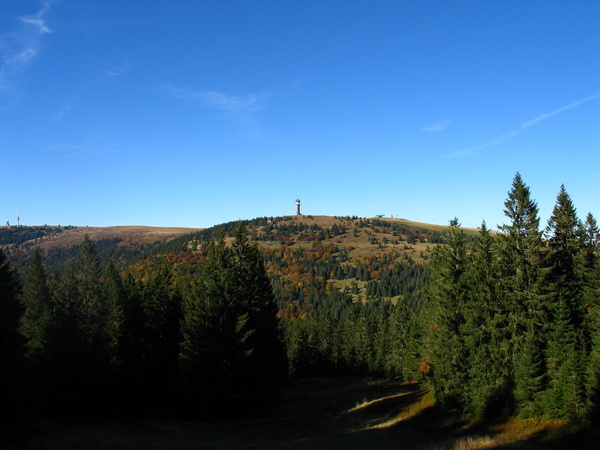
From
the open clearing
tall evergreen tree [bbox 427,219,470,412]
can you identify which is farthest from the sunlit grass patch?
tall evergreen tree [bbox 427,219,470,412]

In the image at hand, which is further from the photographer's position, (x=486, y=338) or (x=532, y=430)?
(x=486, y=338)

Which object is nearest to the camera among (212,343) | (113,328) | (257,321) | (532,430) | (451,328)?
(532,430)

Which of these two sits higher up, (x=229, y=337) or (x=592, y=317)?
(x=592, y=317)

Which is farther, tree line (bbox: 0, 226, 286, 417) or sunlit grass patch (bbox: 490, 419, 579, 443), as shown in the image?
tree line (bbox: 0, 226, 286, 417)

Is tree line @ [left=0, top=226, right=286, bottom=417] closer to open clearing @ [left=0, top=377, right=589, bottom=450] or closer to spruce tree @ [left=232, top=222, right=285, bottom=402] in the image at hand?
spruce tree @ [left=232, top=222, right=285, bottom=402]

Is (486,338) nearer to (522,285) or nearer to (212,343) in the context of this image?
(522,285)

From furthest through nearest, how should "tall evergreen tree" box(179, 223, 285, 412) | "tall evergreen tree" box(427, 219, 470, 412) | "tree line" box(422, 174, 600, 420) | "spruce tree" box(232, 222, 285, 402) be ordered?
1. "spruce tree" box(232, 222, 285, 402)
2. "tall evergreen tree" box(427, 219, 470, 412)
3. "tall evergreen tree" box(179, 223, 285, 412)
4. "tree line" box(422, 174, 600, 420)

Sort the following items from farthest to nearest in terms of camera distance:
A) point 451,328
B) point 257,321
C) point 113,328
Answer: point 257,321, point 113,328, point 451,328

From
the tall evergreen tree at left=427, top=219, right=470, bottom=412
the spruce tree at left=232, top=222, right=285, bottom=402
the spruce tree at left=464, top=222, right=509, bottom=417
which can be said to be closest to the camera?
the spruce tree at left=464, top=222, right=509, bottom=417

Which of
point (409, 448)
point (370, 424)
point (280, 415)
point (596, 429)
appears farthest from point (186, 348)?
point (596, 429)

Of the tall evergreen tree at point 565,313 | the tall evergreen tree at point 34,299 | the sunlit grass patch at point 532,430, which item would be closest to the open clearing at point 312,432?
the sunlit grass patch at point 532,430

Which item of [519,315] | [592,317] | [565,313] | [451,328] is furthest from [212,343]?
[592,317]

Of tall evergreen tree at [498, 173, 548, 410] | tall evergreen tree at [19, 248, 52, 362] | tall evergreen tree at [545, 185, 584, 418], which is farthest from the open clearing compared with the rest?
tall evergreen tree at [19, 248, 52, 362]

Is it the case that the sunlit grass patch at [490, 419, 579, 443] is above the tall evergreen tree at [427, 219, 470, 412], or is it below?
below
